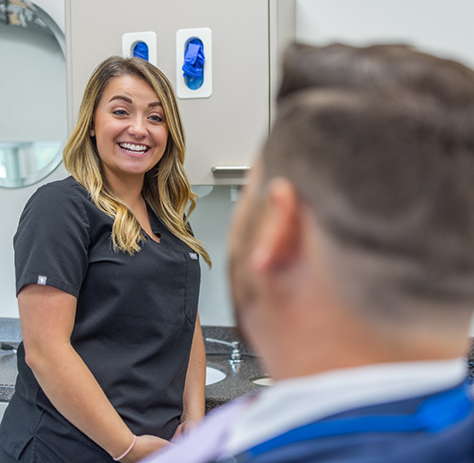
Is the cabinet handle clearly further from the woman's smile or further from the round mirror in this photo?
the round mirror

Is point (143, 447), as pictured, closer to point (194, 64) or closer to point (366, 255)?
point (366, 255)

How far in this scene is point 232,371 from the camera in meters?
1.89

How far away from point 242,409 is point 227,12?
150 cm

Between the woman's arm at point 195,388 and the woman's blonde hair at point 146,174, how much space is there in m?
0.29

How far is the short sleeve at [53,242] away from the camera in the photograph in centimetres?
112

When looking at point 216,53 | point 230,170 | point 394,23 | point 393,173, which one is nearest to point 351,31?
A: point 394,23

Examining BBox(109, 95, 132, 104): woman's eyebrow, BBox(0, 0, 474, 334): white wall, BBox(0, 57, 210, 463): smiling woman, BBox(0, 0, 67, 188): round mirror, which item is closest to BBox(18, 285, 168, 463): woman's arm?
BBox(0, 57, 210, 463): smiling woman

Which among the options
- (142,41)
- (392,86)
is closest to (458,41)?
(142,41)

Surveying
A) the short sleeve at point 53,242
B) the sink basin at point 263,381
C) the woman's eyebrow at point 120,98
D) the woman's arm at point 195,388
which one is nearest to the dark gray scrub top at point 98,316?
the short sleeve at point 53,242

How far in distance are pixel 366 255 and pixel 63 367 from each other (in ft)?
2.96

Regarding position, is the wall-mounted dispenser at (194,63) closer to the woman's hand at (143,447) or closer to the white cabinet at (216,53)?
the white cabinet at (216,53)

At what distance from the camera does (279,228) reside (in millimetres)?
394

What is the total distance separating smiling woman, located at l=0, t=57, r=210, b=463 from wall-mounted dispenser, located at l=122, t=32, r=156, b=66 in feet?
1.29

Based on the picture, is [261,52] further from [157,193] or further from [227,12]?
[157,193]
